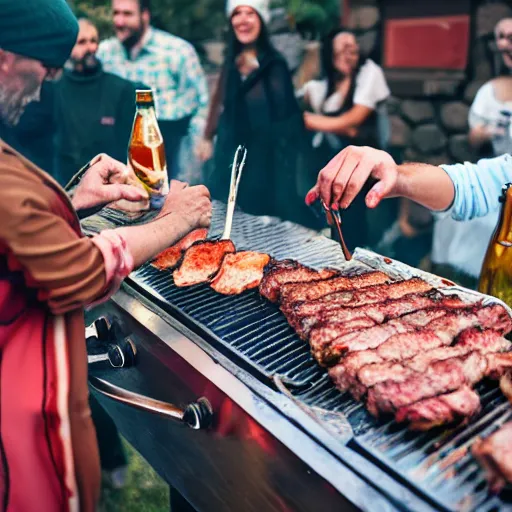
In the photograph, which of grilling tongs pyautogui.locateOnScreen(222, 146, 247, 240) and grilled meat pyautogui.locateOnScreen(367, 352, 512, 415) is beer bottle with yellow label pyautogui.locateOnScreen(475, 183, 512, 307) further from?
grilling tongs pyautogui.locateOnScreen(222, 146, 247, 240)

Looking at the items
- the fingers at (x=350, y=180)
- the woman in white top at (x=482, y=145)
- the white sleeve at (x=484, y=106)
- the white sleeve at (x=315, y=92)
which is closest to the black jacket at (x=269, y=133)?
the white sleeve at (x=315, y=92)

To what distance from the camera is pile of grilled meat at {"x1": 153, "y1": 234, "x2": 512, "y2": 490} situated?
1667 mm

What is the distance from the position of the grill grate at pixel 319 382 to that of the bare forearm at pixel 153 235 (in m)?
0.47

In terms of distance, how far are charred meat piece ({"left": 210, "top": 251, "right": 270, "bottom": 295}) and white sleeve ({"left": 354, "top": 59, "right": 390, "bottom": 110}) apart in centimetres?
333

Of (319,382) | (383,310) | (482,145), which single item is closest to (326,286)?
(383,310)

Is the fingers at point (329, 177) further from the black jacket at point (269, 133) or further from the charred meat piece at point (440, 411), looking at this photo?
the black jacket at point (269, 133)

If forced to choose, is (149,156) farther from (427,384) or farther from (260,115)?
(260,115)

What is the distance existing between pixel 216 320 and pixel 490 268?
1325 mm

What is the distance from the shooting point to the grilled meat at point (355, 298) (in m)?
2.27

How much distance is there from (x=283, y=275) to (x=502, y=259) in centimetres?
102

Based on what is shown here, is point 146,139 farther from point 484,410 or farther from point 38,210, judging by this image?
point 484,410

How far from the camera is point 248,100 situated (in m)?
5.03

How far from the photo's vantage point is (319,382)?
196 cm

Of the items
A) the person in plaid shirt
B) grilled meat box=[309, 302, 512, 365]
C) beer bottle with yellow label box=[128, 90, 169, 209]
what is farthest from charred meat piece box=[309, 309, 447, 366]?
the person in plaid shirt
